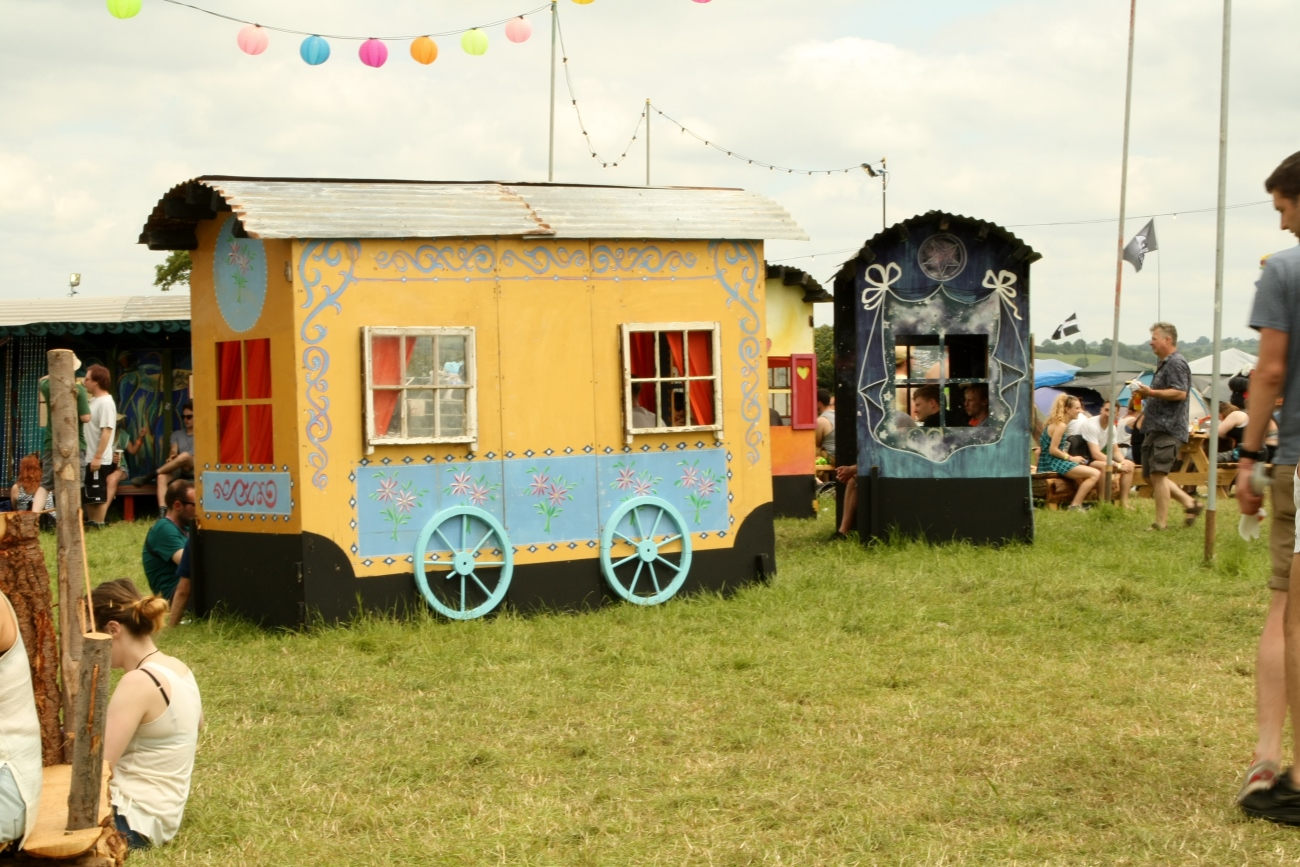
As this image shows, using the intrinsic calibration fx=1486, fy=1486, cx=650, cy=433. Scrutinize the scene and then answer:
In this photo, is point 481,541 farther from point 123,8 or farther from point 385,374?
point 123,8

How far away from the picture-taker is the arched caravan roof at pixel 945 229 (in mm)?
13305

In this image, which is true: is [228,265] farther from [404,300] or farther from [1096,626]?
[1096,626]

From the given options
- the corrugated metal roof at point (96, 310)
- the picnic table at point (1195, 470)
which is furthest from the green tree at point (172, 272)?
the picnic table at point (1195, 470)

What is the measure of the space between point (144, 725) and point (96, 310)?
15837mm

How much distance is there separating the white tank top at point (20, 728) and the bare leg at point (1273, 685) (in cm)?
421

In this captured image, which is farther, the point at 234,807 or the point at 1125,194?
the point at 1125,194

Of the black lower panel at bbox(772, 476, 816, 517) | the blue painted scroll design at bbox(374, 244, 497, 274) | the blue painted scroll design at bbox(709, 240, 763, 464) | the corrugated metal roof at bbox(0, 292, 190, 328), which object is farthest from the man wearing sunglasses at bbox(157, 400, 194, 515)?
the blue painted scroll design at bbox(709, 240, 763, 464)

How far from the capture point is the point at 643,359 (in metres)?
10.8

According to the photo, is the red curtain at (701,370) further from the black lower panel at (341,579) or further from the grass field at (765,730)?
the grass field at (765,730)

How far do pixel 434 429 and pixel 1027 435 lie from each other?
591cm

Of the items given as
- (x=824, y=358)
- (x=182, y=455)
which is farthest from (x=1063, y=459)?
(x=824, y=358)

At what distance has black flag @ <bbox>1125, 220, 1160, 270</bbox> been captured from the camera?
19.9 metres

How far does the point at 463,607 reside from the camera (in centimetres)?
1012

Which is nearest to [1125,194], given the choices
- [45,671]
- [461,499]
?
[461,499]
